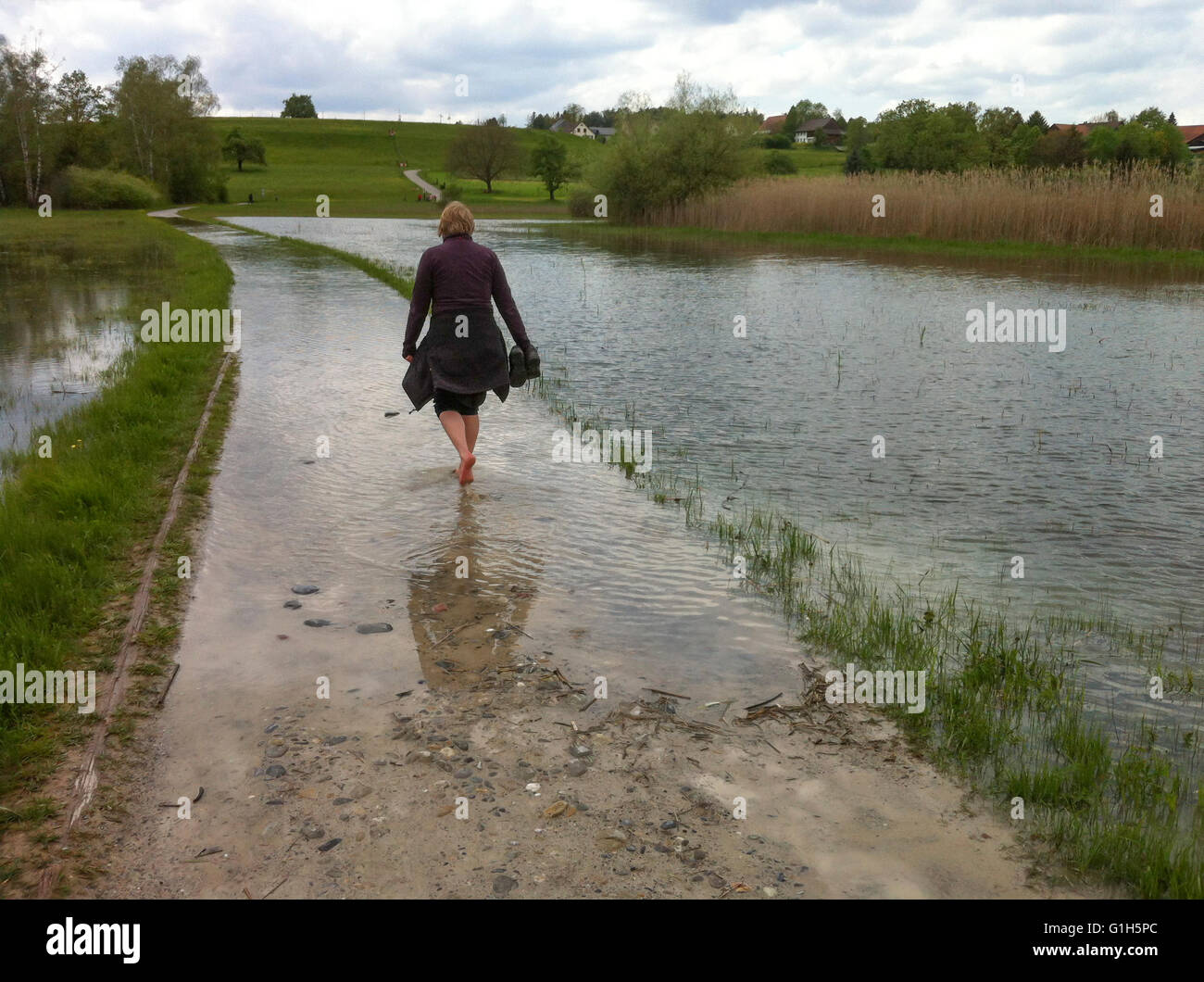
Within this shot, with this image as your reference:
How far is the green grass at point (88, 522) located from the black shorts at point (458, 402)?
2107 millimetres

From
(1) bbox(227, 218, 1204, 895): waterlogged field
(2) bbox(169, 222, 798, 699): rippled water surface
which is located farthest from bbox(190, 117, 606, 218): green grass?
(2) bbox(169, 222, 798, 699): rippled water surface

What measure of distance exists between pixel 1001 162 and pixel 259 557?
8945 cm

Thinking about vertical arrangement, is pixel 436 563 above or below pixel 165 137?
below

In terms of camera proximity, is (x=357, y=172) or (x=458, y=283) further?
(x=357, y=172)

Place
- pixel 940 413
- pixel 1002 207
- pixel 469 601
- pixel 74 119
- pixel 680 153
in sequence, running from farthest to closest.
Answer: pixel 74 119 < pixel 680 153 < pixel 1002 207 < pixel 940 413 < pixel 469 601

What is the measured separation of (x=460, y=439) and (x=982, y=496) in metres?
4.49

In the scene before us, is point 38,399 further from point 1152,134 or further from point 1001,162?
point 1152,134

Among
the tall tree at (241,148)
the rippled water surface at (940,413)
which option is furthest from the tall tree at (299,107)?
the rippled water surface at (940,413)

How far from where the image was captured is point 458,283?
8250 mm

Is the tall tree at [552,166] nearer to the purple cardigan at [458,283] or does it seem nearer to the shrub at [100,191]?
the shrub at [100,191]

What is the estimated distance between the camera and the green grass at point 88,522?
15.7 feet

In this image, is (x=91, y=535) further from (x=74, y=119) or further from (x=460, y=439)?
(x=74, y=119)

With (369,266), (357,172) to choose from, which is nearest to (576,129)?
(357,172)

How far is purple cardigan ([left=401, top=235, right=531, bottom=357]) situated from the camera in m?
8.24
